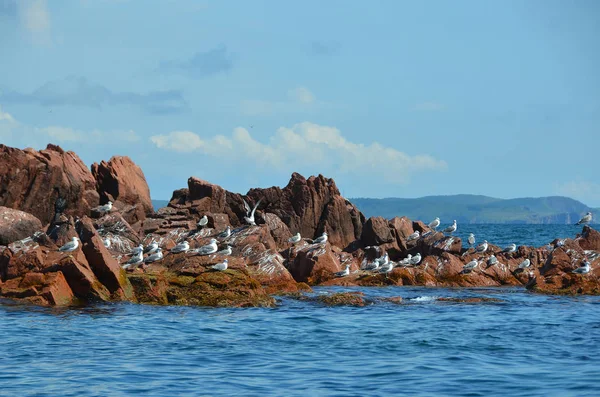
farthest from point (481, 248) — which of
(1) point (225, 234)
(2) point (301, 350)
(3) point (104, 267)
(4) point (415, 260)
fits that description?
(2) point (301, 350)

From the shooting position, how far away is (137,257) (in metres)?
33.7

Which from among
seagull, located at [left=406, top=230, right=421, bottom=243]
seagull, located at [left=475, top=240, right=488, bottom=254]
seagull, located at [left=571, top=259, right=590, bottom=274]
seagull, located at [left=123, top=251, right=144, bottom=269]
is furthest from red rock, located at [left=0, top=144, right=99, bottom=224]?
seagull, located at [left=571, top=259, right=590, bottom=274]

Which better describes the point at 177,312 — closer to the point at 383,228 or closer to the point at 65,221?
the point at 65,221

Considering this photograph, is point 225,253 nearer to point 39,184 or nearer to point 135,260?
point 135,260

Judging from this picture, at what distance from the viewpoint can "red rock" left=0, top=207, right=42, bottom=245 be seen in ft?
118

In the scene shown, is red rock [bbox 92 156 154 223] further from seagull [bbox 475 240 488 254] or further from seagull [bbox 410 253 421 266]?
seagull [bbox 475 240 488 254]

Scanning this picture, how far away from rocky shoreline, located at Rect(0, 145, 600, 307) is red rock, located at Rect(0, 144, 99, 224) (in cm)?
6

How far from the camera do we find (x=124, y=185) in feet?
175

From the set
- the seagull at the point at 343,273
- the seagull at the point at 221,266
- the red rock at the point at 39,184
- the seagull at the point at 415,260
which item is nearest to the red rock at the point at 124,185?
the red rock at the point at 39,184

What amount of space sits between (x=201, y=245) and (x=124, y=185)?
13.7m

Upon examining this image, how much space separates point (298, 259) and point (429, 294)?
25.0 ft

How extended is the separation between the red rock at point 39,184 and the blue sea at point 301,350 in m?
21.0

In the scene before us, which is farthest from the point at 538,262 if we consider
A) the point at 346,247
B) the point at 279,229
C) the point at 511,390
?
the point at 511,390

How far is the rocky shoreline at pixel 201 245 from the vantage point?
28.6 m
